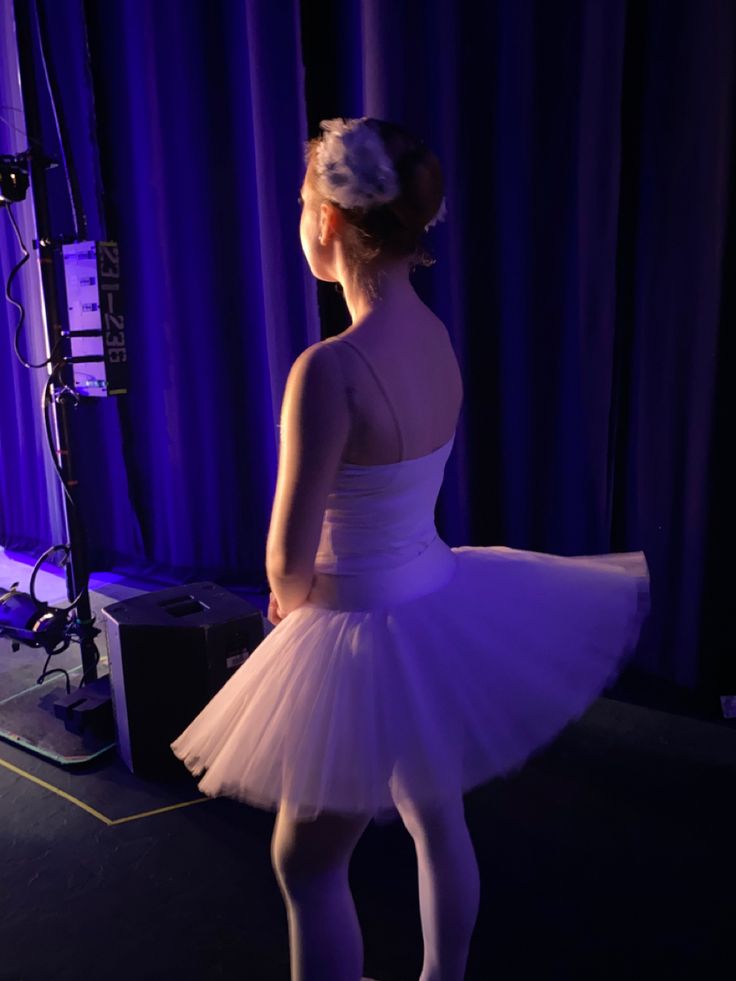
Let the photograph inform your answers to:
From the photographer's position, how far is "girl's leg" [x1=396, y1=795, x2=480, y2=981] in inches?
43.9

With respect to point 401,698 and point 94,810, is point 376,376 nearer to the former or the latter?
point 401,698

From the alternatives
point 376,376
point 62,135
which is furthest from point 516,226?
point 376,376

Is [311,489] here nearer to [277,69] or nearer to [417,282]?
[417,282]

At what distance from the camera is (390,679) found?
105 centimetres

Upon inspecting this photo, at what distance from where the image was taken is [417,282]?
2900mm

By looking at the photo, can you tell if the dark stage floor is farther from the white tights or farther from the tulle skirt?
the tulle skirt

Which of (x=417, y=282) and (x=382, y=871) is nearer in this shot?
(x=382, y=871)

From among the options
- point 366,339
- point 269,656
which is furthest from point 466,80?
point 269,656

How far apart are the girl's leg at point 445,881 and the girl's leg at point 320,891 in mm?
107

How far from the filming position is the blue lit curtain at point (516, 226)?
2.39 meters

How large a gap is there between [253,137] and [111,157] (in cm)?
86

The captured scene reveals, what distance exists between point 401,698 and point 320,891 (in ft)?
0.91

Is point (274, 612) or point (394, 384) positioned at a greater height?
point (394, 384)

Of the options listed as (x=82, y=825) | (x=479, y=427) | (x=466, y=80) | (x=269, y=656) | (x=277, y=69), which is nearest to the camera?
(x=269, y=656)
